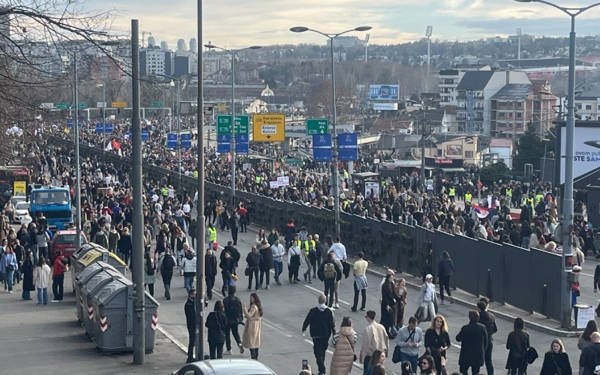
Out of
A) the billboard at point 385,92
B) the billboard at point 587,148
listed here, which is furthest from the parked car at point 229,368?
the billboard at point 385,92

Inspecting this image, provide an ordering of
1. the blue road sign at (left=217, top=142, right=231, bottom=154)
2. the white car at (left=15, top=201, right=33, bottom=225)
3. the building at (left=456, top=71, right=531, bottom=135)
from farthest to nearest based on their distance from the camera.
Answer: the building at (left=456, top=71, right=531, bottom=135), the blue road sign at (left=217, top=142, right=231, bottom=154), the white car at (left=15, top=201, right=33, bottom=225)

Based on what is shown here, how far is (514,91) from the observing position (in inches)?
5453

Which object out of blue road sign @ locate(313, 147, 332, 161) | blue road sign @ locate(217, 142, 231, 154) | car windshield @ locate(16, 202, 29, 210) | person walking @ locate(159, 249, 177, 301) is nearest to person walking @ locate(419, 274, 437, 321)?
person walking @ locate(159, 249, 177, 301)

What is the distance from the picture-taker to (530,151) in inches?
3068

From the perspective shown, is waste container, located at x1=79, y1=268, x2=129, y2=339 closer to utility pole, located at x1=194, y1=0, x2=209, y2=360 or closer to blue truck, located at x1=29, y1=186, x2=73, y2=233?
utility pole, located at x1=194, y1=0, x2=209, y2=360

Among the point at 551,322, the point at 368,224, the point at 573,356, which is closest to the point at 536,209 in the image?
the point at 368,224

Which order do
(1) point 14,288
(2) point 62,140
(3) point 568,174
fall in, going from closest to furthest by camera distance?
(3) point 568,174
(1) point 14,288
(2) point 62,140

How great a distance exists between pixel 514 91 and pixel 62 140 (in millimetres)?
66035

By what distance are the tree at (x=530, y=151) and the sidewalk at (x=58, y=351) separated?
5514cm

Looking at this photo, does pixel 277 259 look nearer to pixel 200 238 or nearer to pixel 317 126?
pixel 200 238

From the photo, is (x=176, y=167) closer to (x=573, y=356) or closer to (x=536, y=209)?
(x=536, y=209)

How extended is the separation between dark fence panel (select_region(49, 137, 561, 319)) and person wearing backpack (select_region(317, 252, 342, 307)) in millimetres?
3077

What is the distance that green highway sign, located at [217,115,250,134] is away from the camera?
51.7 meters

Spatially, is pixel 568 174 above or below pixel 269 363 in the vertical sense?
above
